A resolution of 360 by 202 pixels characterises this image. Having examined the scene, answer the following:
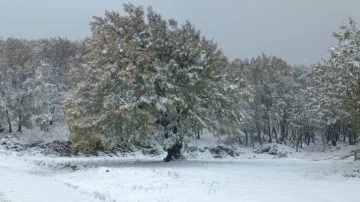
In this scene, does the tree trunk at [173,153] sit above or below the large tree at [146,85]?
below

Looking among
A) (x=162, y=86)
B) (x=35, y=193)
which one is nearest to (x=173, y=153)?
(x=162, y=86)

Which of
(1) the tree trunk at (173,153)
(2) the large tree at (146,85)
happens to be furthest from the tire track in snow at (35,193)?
(1) the tree trunk at (173,153)

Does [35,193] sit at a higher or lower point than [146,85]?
lower

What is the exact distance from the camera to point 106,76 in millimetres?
32062

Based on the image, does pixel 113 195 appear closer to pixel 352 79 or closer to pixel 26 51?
pixel 352 79

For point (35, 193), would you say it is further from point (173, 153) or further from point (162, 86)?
point (173, 153)

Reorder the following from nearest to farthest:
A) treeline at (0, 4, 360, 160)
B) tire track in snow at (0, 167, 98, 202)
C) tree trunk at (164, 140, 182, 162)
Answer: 1. tire track in snow at (0, 167, 98, 202)
2. treeline at (0, 4, 360, 160)
3. tree trunk at (164, 140, 182, 162)

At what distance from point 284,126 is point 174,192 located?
62638mm

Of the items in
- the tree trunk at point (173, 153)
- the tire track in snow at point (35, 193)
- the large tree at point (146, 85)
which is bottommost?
the tire track in snow at point (35, 193)

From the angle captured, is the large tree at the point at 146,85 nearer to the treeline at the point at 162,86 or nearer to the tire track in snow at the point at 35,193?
→ the treeline at the point at 162,86

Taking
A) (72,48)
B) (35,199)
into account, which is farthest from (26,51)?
(35,199)

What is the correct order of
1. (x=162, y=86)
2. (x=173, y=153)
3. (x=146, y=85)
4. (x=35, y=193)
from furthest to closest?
(x=173, y=153) → (x=162, y=86) → (x=146, y=85) → (x=35, y=193)

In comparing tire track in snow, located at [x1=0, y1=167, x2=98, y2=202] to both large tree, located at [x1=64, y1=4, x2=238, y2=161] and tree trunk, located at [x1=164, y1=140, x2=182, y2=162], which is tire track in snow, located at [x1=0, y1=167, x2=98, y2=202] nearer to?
large tree, located at [x1=64, y1=4, x2=238, y2=161]

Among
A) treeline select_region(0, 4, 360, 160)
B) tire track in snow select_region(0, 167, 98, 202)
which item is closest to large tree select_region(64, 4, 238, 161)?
treeline select_region(0, 4, 360, 160)
